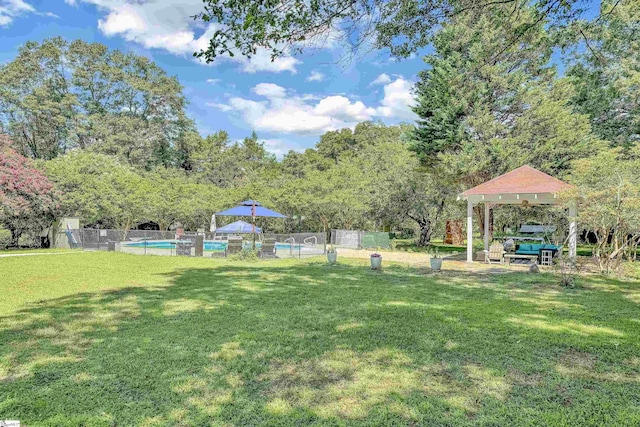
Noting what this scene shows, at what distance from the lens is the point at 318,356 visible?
4426 millimetres

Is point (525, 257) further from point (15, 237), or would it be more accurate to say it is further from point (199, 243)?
point (15, 237)

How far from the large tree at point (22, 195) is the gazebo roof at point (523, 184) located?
18905 mm

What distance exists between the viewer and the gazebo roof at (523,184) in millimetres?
13039

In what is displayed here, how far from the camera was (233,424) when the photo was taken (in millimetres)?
2920

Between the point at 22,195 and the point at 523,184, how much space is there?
21.2m

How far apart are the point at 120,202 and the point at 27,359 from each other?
19573mm

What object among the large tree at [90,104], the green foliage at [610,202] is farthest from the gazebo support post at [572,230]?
the large tree at [90,104]

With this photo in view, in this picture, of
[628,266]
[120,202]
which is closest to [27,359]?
[628,266]

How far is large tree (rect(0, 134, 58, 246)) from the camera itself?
1703cm

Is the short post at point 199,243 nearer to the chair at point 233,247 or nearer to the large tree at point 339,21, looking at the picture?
the chair at point 233,247

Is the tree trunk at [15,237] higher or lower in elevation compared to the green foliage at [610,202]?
lower

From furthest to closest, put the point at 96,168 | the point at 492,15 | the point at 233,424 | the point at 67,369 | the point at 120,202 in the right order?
the point at 96,168 < the point at 120,202 < the point at 492,15 < the point at 67,369 < the point at 233,424

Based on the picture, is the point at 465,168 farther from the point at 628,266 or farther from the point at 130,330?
the point at 130,330

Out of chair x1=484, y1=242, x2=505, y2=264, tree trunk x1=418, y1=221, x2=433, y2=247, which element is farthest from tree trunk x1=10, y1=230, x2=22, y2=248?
chair x1=484, y1=242, x2=505, y2=264
